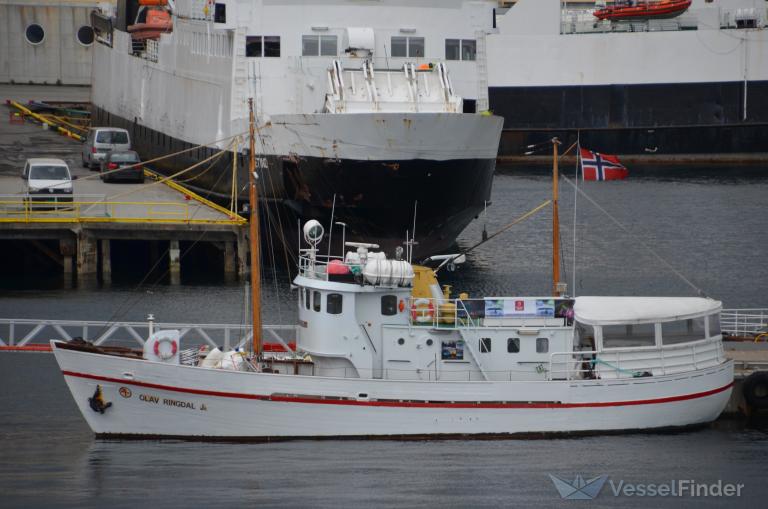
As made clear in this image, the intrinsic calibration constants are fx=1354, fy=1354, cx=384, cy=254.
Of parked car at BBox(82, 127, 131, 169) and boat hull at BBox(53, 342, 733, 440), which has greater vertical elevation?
parked car at BBox(82, 127, 131, 169)

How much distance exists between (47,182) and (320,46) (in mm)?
12143

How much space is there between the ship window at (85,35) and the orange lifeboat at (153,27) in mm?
23464

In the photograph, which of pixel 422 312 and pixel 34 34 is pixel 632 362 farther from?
pixel 34 34

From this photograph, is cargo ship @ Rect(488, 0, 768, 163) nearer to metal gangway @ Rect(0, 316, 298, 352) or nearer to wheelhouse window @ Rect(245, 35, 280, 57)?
wheelhouse window @ Rect(245, 35, 280, 57)

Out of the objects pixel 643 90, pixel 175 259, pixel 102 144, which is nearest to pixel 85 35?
pixel 102 144

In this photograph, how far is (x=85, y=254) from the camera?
164 ft

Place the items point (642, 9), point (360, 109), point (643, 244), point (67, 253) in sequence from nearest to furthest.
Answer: point (360, 109) < point (67, 253) < point (643, 244) < point (642, 9)

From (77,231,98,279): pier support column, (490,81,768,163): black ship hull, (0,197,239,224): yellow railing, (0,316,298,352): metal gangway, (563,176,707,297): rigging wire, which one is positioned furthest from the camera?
(490,81,768,163): black ship hull

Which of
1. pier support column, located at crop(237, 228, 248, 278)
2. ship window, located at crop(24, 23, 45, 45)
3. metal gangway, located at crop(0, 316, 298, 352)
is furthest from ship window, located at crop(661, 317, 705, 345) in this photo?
ship window, located at crop(24, 23, 45, 45)

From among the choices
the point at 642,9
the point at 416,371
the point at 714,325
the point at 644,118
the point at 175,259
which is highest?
the point at 642,9

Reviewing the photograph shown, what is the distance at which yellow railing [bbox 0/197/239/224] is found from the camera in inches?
1950

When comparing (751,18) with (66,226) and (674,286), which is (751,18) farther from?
(66,226)

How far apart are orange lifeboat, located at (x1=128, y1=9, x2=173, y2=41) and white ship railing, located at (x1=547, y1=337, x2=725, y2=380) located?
1718 inches

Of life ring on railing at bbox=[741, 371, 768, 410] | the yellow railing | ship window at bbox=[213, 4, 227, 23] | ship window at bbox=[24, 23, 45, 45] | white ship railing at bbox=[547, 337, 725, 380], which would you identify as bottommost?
life ring on railing at bbox=[741, 371, 768, 410]
